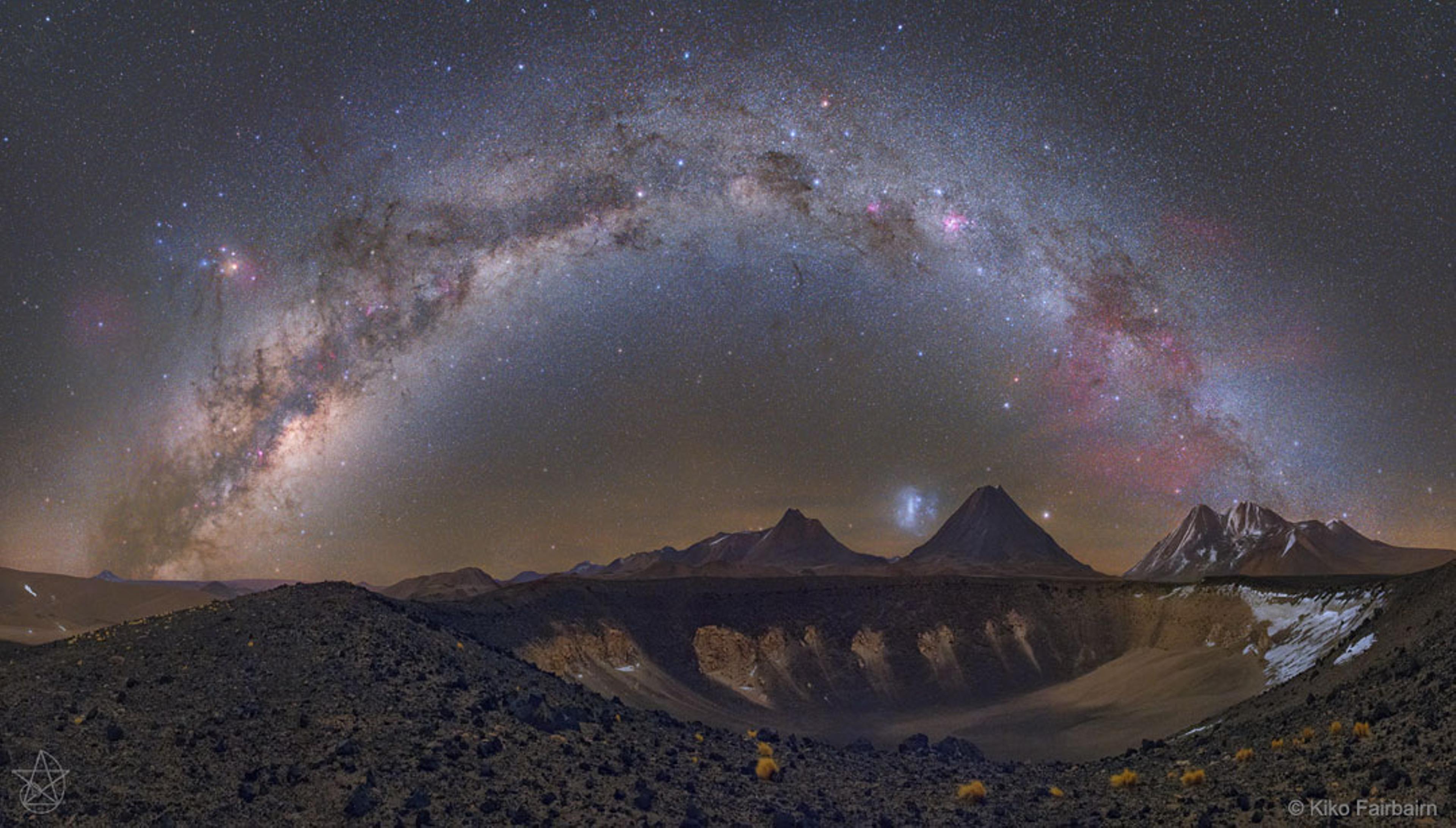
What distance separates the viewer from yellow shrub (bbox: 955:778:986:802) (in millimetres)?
23016

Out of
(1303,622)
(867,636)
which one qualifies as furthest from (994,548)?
(1303,622)

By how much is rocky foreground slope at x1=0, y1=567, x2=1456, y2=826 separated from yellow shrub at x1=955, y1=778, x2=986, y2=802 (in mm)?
265

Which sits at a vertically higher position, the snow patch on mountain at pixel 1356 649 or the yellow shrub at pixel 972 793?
the snow patch on mountain at pixel 1356 649

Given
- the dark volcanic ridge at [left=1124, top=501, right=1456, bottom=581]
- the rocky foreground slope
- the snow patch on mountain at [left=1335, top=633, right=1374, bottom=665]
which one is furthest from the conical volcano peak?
the rocky foreground slope

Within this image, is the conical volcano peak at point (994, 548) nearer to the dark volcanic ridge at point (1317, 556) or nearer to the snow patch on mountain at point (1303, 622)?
the dark volcanic ridge at point (1317, 556)

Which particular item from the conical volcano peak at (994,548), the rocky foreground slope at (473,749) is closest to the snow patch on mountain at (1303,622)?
the rocky foreground slope at (473,749)

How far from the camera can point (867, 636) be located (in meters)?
80.4

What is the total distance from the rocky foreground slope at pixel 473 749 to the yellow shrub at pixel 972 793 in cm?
26

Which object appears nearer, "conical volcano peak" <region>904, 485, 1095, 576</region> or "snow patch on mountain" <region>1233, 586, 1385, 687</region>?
"snow patch on mountain" <region>1233, 586, 1385, 687</region>

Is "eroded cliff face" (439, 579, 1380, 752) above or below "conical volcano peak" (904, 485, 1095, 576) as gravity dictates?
below

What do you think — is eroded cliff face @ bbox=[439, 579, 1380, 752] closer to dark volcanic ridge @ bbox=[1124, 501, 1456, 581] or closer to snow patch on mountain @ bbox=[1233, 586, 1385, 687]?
snow patch on mountain @ bbox=[1233, 586, 1385, 687]

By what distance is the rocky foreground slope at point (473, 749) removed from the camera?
1688 cm

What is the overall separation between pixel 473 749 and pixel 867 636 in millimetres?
64413

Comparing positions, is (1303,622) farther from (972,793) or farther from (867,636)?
(972,793)
